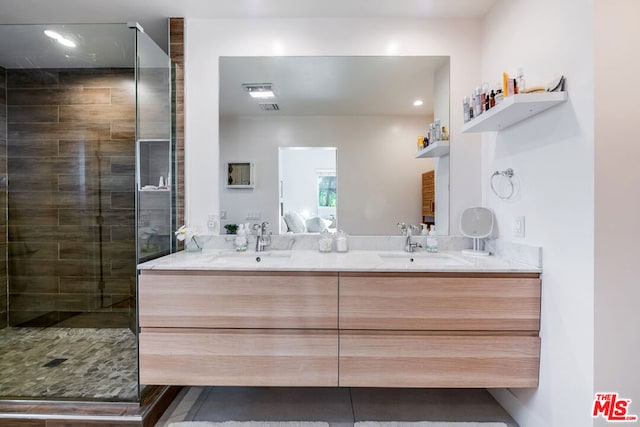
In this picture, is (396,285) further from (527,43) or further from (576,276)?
(527,43)

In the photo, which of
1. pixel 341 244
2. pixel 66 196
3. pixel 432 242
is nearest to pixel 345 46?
pixel 341 244

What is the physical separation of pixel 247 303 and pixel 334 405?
2.82 feet

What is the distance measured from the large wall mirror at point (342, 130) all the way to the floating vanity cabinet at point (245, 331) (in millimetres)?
695

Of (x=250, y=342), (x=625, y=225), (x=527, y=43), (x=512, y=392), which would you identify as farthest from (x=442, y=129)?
(x=250, y=342)

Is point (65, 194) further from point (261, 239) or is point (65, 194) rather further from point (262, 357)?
point (262, 357)

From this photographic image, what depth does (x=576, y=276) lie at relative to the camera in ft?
4.19

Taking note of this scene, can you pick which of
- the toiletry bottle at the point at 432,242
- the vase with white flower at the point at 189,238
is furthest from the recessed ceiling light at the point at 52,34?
the toiletry bottle at the point at 432,242

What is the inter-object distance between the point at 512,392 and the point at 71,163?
3.62 m

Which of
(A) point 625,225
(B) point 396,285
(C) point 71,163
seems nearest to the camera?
(A) point 625,225

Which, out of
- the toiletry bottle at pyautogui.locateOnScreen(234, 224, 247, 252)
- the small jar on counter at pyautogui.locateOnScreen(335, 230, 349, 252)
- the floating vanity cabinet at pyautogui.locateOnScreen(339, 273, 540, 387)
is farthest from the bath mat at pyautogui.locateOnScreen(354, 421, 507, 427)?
the toiletry bottle at pyautogui.locateOnScreen(234, 224, 247, 252)

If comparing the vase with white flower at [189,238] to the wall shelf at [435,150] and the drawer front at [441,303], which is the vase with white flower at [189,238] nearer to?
the drawer front at [441,303]

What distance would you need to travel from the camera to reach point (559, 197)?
4.50 feet

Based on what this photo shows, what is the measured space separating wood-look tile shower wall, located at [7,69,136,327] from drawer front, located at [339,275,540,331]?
6.99 ft

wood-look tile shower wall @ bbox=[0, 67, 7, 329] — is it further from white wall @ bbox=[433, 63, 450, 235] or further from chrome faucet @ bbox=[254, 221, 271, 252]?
white wall @ bbox=[433, 63, 450, 235]
